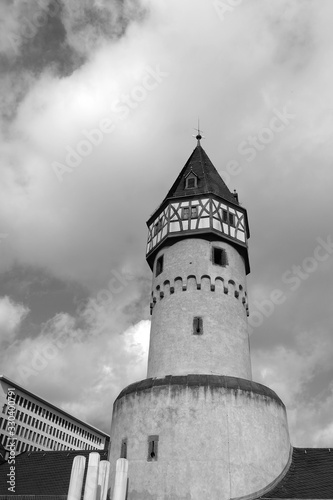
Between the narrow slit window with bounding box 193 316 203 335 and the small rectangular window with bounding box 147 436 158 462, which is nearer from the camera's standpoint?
the small rectangular window with bounding box 147 436 158 462

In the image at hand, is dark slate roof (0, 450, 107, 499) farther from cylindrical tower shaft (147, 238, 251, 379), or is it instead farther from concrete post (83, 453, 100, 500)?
cylindrical tower shaft (147, 238, 251, 379)

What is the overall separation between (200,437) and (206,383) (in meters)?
2.38

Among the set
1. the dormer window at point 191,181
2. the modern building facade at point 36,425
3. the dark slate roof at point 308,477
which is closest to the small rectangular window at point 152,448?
the dark slate roof at point 308,477

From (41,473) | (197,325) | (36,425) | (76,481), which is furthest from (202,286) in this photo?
(36,425)

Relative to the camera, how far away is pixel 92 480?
18.0 m

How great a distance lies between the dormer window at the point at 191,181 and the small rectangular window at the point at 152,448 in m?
16.1

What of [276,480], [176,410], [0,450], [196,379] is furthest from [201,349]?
[0,450]

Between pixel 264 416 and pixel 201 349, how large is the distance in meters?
4.40

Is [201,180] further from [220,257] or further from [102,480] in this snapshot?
[102,480]

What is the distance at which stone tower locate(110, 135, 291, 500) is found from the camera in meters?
19.0

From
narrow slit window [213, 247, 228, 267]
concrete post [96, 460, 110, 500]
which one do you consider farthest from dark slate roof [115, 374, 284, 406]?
narrow slit window [213, 247, 228, 267]

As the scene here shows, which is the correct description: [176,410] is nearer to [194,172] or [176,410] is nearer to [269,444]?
[269,444]

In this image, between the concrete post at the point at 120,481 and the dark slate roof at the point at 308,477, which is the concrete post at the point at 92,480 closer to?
the concrete post at the point at 120,481

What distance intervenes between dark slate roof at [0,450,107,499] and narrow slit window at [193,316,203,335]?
37.0ft
